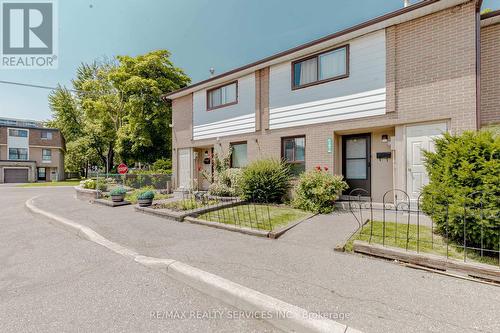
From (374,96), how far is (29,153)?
48203 mm

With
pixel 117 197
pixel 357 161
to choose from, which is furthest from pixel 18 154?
pixel 357 161

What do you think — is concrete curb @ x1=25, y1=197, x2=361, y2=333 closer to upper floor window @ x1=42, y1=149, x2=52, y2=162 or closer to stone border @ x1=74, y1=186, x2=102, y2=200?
stone border @ x1=74, y1=186, x2=102, y2=200

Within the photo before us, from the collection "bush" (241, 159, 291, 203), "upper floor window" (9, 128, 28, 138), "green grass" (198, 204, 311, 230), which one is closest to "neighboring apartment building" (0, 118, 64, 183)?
"upper floor window" (9, 128, 28, 138)

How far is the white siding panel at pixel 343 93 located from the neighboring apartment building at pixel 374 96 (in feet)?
0.10

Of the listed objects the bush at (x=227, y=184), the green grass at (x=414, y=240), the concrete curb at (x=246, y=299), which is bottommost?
the concrete curb at (x=246, y=299)

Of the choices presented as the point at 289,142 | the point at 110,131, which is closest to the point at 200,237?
the point at 289,142

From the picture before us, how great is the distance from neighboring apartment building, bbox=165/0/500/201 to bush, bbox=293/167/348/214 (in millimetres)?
987

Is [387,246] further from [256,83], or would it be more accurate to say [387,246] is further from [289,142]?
[256,83]

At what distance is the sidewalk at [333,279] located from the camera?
230cm

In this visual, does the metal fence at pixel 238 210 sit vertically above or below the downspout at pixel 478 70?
below

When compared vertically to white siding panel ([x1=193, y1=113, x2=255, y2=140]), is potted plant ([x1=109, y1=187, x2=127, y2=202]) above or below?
below

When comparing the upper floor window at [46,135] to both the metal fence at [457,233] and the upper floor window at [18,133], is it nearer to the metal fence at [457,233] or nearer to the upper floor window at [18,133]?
the upper floor window at [18,133]

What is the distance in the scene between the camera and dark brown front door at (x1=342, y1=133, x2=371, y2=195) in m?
7.93

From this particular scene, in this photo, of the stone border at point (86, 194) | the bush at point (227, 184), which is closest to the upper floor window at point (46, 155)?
the stone border at point (86, 194)
